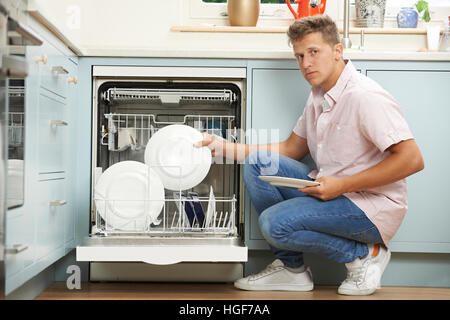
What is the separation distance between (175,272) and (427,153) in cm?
104

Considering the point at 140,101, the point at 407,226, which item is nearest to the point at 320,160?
the point at 407,226

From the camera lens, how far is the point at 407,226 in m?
2.03

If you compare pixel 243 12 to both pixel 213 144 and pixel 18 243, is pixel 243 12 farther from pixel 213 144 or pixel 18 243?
pixel 18 243

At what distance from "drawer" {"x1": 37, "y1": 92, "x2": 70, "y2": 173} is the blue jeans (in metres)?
0.63

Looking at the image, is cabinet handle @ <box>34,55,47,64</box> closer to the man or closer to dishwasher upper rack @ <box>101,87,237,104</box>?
dishwasher upper rack @ <box>101,87,237,104</box>

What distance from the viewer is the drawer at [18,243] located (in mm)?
1260

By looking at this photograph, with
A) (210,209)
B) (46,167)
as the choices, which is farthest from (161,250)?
(46,167)

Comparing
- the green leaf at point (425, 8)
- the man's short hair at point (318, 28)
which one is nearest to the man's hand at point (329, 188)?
the man's short hair at point (318, 28)

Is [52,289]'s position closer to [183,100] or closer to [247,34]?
[183,100]

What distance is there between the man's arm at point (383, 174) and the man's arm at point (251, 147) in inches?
11.0

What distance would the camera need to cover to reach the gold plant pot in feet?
8.75

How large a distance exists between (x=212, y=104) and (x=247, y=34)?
0.78 metres

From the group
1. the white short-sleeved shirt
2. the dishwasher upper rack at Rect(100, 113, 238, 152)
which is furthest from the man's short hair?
the dishwasher upper rack at Rect(100, 113, 238, 152)

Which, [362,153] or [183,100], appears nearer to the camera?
[362,153]
